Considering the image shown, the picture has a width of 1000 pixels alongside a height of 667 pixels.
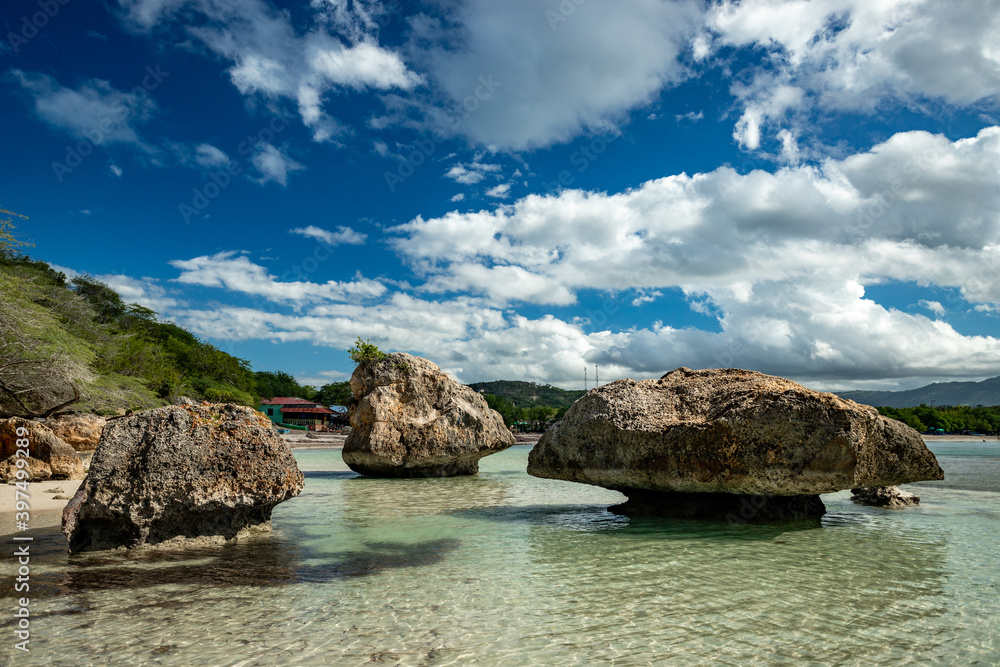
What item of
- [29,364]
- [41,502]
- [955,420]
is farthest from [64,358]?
[955,420]

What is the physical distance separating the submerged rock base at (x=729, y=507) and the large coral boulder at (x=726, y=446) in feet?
0.06

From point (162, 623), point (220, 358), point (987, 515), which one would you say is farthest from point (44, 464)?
point (220, 358)

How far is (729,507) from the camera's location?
9688 millimetres

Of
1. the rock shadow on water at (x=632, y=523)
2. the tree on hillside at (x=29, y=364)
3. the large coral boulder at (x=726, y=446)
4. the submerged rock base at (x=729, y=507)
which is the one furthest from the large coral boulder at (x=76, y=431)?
the submerged rock base at (x=729, y=507)

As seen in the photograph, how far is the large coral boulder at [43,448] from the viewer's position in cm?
1433

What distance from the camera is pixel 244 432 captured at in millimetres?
8180

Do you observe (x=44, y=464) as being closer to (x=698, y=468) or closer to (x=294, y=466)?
(x=294, y=466)

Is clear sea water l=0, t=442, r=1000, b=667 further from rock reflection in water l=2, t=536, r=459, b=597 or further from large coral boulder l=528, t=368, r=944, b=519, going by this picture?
large coral boulder l=528, t=368, r=944, b=519

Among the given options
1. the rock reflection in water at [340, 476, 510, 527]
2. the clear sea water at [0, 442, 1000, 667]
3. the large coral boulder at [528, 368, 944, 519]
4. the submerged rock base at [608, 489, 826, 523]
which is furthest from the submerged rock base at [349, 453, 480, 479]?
the submerged rock base at [608, 489, 826, 523]

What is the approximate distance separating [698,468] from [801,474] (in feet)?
4.65

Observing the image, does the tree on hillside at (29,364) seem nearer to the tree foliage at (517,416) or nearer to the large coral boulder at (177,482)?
the large coral boulder at (177,482)

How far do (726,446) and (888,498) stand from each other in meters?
5.72

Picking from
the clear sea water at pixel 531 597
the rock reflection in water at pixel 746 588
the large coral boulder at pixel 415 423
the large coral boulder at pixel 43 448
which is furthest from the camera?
the large coral boulder at pixel 415 423

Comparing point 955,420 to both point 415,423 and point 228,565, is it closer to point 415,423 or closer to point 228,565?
point 415,423
